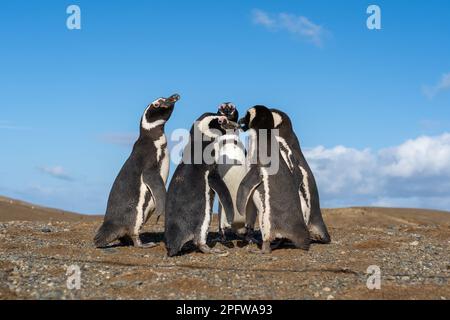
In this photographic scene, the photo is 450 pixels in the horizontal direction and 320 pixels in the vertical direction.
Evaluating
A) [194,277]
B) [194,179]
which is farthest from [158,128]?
[194,277]

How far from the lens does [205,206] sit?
8898 mm

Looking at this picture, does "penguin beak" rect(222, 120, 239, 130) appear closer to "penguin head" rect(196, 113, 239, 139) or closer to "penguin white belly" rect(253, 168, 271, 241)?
"penguin head" rect(196, 113, 239, 139)

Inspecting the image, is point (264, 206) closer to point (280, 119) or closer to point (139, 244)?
point (280, 119)

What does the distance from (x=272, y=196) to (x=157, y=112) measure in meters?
2.78

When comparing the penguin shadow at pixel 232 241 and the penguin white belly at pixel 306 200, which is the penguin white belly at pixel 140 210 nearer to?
the penguin shadow at pixel 232 241

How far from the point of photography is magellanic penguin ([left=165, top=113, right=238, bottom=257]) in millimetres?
8750

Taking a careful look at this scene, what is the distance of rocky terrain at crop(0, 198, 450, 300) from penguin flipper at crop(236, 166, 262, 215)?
78 cm

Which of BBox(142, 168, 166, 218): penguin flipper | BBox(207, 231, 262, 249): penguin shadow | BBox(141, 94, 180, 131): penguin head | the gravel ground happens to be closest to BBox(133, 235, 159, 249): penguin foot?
the gravel ground

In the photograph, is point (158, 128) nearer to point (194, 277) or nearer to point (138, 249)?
point (138, 249)

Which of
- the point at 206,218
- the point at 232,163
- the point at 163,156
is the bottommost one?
the point at 206,218

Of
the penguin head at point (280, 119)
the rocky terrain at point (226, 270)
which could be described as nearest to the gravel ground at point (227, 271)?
the rocky terrain at point (226, 270)

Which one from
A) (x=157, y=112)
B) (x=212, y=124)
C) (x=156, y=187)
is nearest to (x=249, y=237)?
(x=156, y=187)

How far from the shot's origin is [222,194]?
901 centimetres
